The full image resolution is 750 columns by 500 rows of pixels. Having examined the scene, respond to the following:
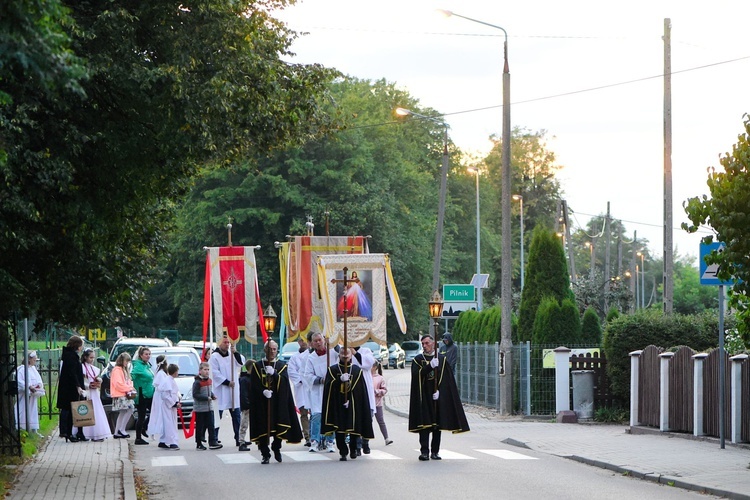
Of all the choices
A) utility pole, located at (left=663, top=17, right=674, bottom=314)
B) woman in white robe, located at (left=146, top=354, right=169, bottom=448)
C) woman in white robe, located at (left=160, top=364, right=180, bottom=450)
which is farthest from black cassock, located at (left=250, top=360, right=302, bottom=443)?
utility pole, located at (left=663, top=17, right=674, bottom=314)

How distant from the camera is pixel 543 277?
101 feet

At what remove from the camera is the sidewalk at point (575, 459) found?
45.6ft

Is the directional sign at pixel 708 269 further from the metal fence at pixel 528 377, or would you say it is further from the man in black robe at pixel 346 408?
the metal fence at pixel 528 377

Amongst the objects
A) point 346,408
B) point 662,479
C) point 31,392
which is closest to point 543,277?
point 31,392

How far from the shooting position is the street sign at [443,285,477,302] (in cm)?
3219

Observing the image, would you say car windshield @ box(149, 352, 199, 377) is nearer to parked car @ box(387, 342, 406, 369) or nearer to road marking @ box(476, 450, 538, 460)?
road marking @ box(476, 450, 538, 460)

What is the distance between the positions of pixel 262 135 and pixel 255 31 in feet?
3.99

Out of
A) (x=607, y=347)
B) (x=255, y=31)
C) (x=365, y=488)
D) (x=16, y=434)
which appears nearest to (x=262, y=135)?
(x=255, y=31)

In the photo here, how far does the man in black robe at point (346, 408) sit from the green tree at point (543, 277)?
12.8 meters

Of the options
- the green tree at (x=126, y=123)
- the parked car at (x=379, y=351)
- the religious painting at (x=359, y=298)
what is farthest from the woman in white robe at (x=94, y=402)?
the parked car at (x=379, y=351)

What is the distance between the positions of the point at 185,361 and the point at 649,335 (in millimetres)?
9879

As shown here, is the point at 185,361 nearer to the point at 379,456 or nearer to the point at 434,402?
the point at 379,456

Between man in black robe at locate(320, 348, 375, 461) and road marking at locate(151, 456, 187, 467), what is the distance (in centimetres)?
219

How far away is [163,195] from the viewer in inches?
618
